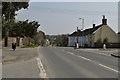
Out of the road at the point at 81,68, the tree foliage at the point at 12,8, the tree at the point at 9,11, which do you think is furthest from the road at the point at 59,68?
the tree foliage at the point at 12,8

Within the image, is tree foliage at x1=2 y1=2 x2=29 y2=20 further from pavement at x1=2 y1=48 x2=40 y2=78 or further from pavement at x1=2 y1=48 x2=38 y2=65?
pavement at x1=2 y1=48 x2=40 y2=78

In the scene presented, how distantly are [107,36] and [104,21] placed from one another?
17.6 feet

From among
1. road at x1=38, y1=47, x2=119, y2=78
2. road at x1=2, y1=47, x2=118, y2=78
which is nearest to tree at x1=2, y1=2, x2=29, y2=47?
road at x1=2, y1=47, x2=118, y2=78

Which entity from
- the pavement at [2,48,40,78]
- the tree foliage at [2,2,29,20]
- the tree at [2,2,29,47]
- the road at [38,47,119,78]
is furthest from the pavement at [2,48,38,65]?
the tree foliage at [2,2,29,20]

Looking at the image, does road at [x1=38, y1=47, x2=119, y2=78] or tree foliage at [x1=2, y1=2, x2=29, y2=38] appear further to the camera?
tree foliage at [x1=2, y1=2, x2=29, y2=38]

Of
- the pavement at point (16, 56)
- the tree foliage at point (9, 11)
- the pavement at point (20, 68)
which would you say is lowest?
the pavement at point (20, 68)

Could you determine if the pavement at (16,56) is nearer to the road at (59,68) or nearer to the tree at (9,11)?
the road at (59,68)

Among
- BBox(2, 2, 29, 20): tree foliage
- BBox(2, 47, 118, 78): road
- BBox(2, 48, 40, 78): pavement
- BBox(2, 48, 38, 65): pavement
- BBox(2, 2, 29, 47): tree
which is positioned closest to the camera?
BBox(2, 48, 40, 78): pavement

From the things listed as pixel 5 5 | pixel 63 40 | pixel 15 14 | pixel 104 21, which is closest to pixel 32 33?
pixel 15 14

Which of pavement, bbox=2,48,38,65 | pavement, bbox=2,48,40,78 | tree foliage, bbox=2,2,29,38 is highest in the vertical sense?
tree foliage, bbox=2,2,29,38

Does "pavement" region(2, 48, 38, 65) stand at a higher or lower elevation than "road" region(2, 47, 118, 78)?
higher

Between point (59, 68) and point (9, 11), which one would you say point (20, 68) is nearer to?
point (59, 68)

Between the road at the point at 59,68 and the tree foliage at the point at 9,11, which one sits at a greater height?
the tree foliage at the point at 9,11

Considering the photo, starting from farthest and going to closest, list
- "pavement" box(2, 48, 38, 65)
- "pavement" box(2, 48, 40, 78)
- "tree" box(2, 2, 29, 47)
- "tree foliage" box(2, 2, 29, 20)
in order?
1. "tree foliage" box(2, 2, 29, 20)
2. "tree" box(2, 2, 29, 47)
3. "pavement" box(2, 48, 38, 65)
4. "pavement" box(2, 48, 40, 78)
